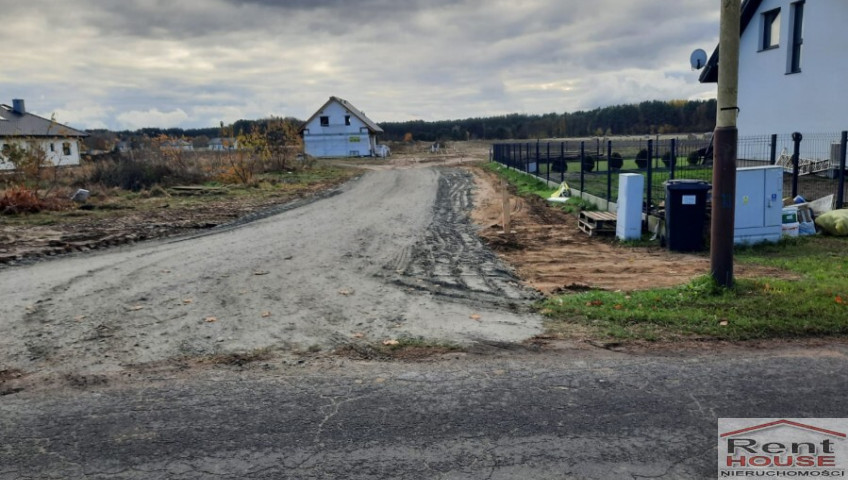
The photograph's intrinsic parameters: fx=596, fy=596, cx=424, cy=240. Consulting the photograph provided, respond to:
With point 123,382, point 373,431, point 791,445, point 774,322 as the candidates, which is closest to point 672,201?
point 774,322

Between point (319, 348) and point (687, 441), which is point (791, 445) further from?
point (319, 348)

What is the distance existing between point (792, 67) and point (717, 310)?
64.4ft

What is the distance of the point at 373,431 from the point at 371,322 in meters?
2.72

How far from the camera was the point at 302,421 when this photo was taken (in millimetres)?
4250

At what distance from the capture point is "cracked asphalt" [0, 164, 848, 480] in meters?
3.71

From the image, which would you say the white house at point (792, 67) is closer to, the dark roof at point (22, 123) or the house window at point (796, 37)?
the house window at point (796, 37)

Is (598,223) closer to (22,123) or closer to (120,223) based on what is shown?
(120,223)

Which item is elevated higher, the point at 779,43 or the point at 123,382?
the point at 779,43

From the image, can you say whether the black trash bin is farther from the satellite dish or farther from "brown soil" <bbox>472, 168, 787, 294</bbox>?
the satellite dish

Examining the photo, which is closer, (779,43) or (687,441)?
(687,441)

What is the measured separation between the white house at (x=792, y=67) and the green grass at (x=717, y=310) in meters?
14.8

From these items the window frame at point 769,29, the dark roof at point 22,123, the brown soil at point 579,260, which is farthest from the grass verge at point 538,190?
the dark roof at point 22,123

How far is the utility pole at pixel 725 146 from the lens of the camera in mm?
6703

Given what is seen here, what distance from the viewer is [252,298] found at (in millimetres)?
7883
